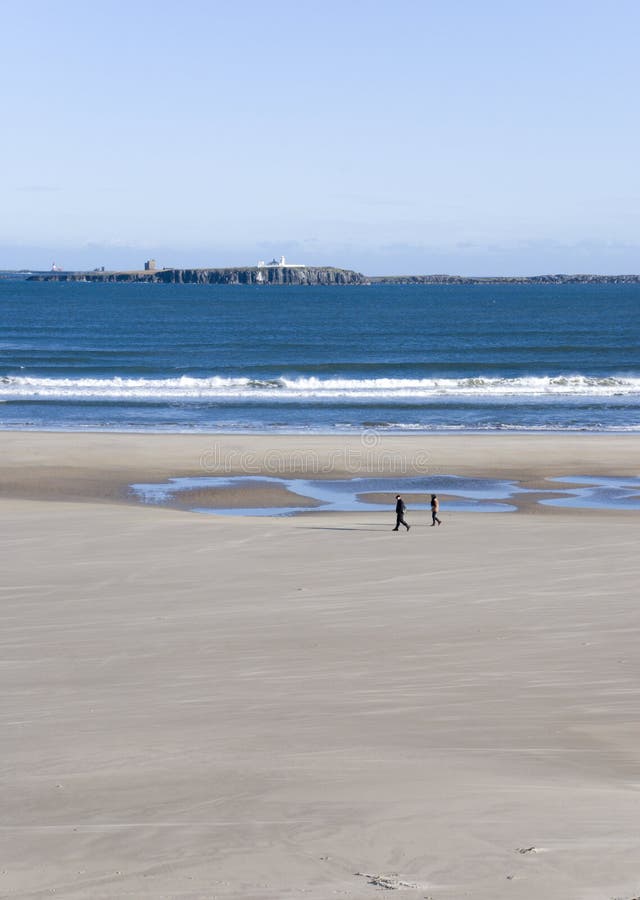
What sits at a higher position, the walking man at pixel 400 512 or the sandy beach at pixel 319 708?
the walking man at pixel 400 512

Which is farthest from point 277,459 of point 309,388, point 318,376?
point 318,376

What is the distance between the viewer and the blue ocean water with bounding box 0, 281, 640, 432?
41031 mm

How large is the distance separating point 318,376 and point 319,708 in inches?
1705

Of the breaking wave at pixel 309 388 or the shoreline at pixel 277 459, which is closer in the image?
the shoreline at pixel 277 459

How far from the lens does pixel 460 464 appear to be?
30.4 m

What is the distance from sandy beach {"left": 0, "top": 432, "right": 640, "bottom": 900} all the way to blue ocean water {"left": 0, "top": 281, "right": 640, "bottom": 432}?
18.9 meters

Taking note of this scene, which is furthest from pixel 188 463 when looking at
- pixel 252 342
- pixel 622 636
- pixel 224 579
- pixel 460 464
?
pixel 252 342

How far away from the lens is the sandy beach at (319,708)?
6789 mm

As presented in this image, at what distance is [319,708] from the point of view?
10578mm

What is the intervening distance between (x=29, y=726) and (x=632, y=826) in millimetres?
5520

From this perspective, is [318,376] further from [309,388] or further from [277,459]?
[277,459]

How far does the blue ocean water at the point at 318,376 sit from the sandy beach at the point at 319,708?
18896 millimetres

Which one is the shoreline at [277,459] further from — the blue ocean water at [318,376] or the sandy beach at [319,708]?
the sandy beach at [319,708]

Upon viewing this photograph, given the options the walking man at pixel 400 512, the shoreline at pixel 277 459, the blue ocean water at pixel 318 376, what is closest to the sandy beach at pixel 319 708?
the walking man at pixel 400 512
